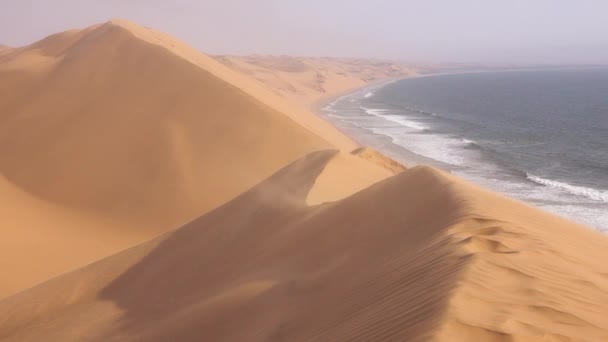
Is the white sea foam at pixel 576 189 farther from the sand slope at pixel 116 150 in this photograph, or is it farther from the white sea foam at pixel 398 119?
the white sea foam at pixel 398 119

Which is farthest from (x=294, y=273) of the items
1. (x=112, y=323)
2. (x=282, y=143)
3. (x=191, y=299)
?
(x=282, y=143)

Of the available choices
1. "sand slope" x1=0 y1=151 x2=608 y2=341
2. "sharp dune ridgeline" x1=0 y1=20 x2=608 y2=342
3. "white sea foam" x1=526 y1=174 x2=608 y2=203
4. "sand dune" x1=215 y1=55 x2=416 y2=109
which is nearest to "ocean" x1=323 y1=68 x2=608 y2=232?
"white sea foam" x1=526 y1=174 x2=608 y2=203

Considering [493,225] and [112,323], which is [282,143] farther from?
[493,225]

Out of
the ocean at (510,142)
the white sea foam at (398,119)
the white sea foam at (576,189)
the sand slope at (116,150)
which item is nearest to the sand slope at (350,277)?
the sand slope at (116,150)

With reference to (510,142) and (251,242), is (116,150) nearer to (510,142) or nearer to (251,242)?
(251,242)

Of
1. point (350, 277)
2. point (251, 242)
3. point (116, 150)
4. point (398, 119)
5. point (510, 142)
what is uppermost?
point (350, 277)

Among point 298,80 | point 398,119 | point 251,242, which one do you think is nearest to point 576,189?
point 251,242
